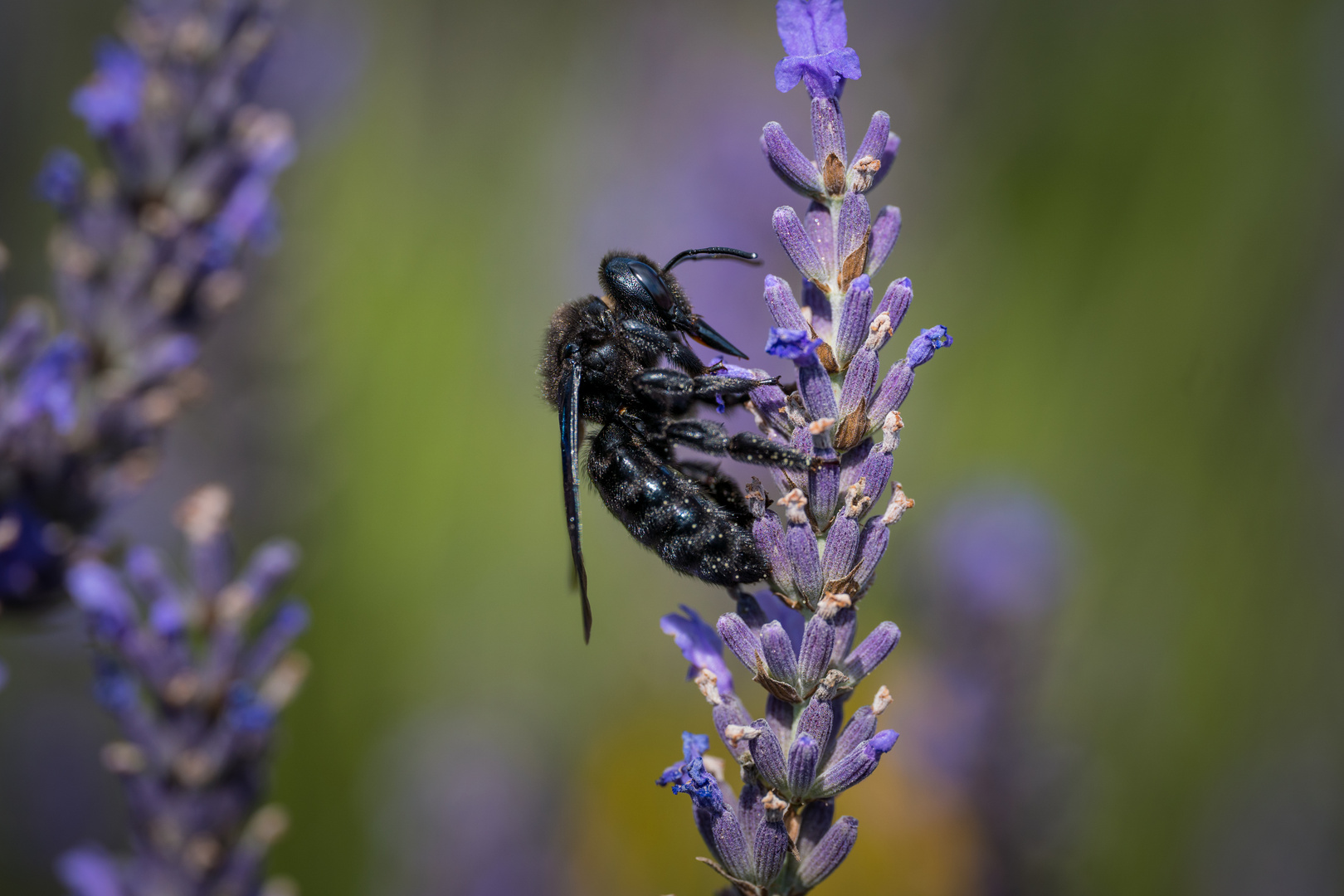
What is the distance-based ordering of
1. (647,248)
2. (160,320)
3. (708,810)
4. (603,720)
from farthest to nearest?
(647,248) < (603,720) < (160,320) < (708,810)

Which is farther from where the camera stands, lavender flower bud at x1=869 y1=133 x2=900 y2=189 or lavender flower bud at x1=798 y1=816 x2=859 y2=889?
lavender flower bud at x1=869 y1=133 x2=900 y2=189

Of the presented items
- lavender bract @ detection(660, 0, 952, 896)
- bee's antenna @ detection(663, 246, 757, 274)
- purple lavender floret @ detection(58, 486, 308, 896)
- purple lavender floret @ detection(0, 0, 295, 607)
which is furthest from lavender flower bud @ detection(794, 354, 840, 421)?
purple lavender floret @ detection(0, 0, 295, 607)

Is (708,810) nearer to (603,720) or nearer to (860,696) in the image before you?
(860,696)

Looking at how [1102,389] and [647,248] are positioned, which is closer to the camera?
[1102,389]

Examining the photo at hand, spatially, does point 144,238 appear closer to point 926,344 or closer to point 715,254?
point 715,254

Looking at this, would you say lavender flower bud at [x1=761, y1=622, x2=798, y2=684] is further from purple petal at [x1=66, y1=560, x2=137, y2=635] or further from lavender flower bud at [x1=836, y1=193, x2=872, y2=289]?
purple petal at [x1=66, y1=560, x2=137, y2=635]

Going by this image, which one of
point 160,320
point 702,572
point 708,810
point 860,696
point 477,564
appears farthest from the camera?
point 477,564

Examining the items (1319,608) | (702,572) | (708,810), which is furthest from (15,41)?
(1319,608)
